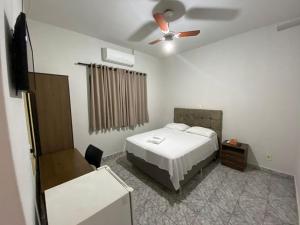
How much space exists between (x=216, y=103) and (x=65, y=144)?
3.28 m

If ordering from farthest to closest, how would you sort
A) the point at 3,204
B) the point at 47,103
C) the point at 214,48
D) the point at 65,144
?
the point at 214,48, the point at 65,144, the point at 47,103, the point at 3,204

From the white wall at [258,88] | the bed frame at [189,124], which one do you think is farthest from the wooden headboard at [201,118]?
the white wall at [258,88]

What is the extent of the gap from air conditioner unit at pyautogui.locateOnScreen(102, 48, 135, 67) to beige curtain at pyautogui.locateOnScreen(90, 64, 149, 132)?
0.60ft

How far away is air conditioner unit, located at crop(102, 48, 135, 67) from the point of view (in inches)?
120

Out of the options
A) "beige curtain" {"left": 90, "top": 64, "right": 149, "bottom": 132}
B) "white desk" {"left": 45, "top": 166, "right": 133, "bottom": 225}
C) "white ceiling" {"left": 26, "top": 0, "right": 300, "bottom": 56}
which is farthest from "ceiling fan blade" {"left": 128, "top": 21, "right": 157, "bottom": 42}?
"white desk" {"left": 45, "top": 166, "right": 133, "bottom": 225}

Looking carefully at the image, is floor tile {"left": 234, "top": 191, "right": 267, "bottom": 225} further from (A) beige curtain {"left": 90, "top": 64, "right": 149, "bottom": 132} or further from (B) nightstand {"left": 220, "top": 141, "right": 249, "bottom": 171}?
(A) beige curtain {"left": 90, "top": 64, "right": 149, "bottom": 132}

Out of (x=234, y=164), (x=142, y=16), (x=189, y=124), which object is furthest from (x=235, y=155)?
(x=142, y=16)

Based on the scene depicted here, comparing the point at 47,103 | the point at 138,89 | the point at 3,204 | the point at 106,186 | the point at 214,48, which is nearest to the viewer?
the point at 3,204

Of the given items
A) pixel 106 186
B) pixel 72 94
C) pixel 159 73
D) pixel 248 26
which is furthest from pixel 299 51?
pixel 72 94

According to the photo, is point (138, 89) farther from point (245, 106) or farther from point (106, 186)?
point (106, 186)

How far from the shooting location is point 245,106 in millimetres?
2861

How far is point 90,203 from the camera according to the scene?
86 centimetres

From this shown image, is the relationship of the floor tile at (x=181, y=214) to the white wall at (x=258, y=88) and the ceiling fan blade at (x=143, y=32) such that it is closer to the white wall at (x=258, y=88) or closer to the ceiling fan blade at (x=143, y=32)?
the white wall at (x=258, y=88)

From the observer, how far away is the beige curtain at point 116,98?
299 centimetres
